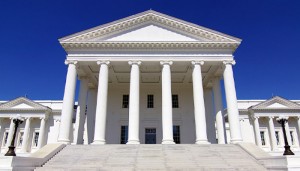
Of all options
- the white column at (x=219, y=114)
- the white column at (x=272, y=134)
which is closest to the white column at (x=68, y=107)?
the white column at (x=219, y=114)

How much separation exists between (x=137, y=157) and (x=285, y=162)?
9.33 meters

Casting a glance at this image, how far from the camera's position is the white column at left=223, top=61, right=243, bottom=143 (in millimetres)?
22641

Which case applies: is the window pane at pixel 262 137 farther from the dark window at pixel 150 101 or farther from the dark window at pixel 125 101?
the dark window at pixel 125 101

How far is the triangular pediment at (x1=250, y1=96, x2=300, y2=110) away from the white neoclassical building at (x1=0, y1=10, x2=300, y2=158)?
12.4 meters

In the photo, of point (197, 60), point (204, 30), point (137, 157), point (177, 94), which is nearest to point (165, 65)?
point (197, 60)

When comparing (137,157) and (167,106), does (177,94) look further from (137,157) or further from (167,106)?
(137,157)

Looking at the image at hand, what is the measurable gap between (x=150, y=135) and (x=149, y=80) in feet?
23.5

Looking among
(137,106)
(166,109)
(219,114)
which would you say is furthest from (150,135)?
(219,114)

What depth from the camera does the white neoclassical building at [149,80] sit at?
23234 millimetres

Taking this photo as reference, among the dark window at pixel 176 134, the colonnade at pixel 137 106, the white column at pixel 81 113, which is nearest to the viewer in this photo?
the colonnade at pixel 137 106

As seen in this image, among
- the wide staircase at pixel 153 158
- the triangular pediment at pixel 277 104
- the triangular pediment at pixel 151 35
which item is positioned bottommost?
the wide staircase at pixel 153 158

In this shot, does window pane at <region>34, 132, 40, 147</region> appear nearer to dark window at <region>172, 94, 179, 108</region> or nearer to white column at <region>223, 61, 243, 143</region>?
dark window at <region>172, 94, 179, 108</region>

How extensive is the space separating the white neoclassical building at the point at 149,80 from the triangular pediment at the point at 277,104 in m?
12.4

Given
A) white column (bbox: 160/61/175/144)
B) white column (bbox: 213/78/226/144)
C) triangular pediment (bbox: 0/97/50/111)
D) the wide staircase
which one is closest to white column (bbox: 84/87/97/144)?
the wide staircase
